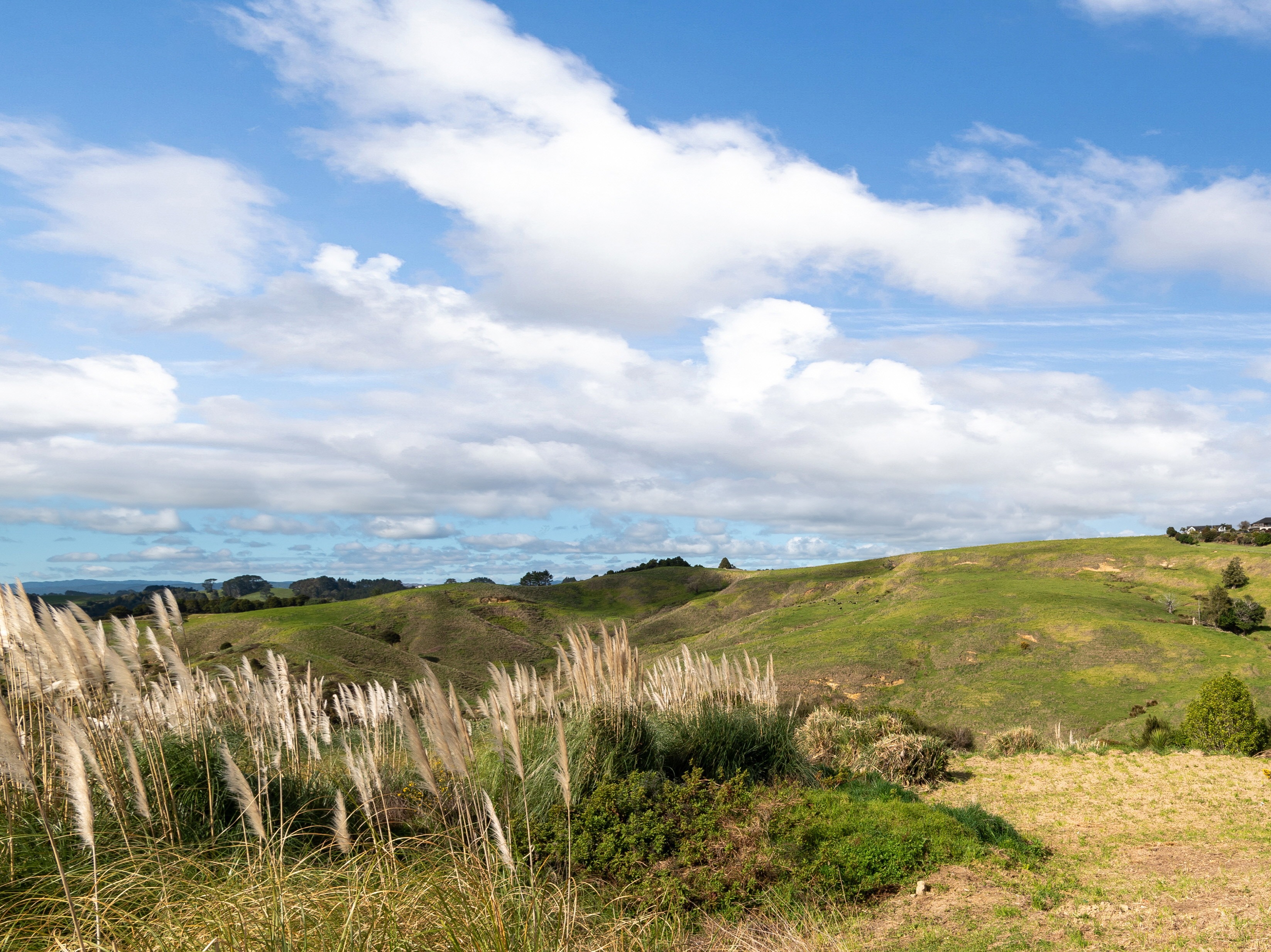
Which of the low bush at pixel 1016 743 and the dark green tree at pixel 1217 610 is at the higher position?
the low bush at pixel 1016 743

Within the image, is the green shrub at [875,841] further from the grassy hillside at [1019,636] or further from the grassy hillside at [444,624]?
the grassy hillside at [444,624]

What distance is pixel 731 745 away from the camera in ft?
33.4

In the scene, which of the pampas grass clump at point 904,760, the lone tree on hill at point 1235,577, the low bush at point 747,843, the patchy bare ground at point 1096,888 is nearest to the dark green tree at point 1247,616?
the lone tree on hill at point 1235,577

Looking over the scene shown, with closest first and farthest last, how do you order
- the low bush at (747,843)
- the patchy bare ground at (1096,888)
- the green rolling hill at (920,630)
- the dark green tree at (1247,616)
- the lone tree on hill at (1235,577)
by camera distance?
the patchy bare ground at (1096,888)
the low bush at (747,843)
the green rolling hill at (920,630)
the dark green tree at (1247,616)
the lone tree on hill at (1235,577)

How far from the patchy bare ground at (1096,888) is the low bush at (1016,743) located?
16.6 feet

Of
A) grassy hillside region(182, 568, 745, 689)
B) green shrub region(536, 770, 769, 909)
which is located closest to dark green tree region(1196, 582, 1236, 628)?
grassy hillside region(182, 568, 745, 689)

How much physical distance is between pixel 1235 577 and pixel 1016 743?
147 feet

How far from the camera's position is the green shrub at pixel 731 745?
A: 9.70m

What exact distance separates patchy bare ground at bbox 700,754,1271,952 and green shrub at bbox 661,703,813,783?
108 inches

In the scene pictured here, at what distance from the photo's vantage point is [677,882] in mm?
6602

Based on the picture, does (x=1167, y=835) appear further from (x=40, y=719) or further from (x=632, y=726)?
(x=40, y=719)

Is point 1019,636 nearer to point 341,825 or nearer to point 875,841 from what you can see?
point 875,841

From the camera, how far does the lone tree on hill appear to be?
50625mm

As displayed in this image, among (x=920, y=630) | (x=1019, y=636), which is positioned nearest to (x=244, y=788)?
(x=1019, y=636)
